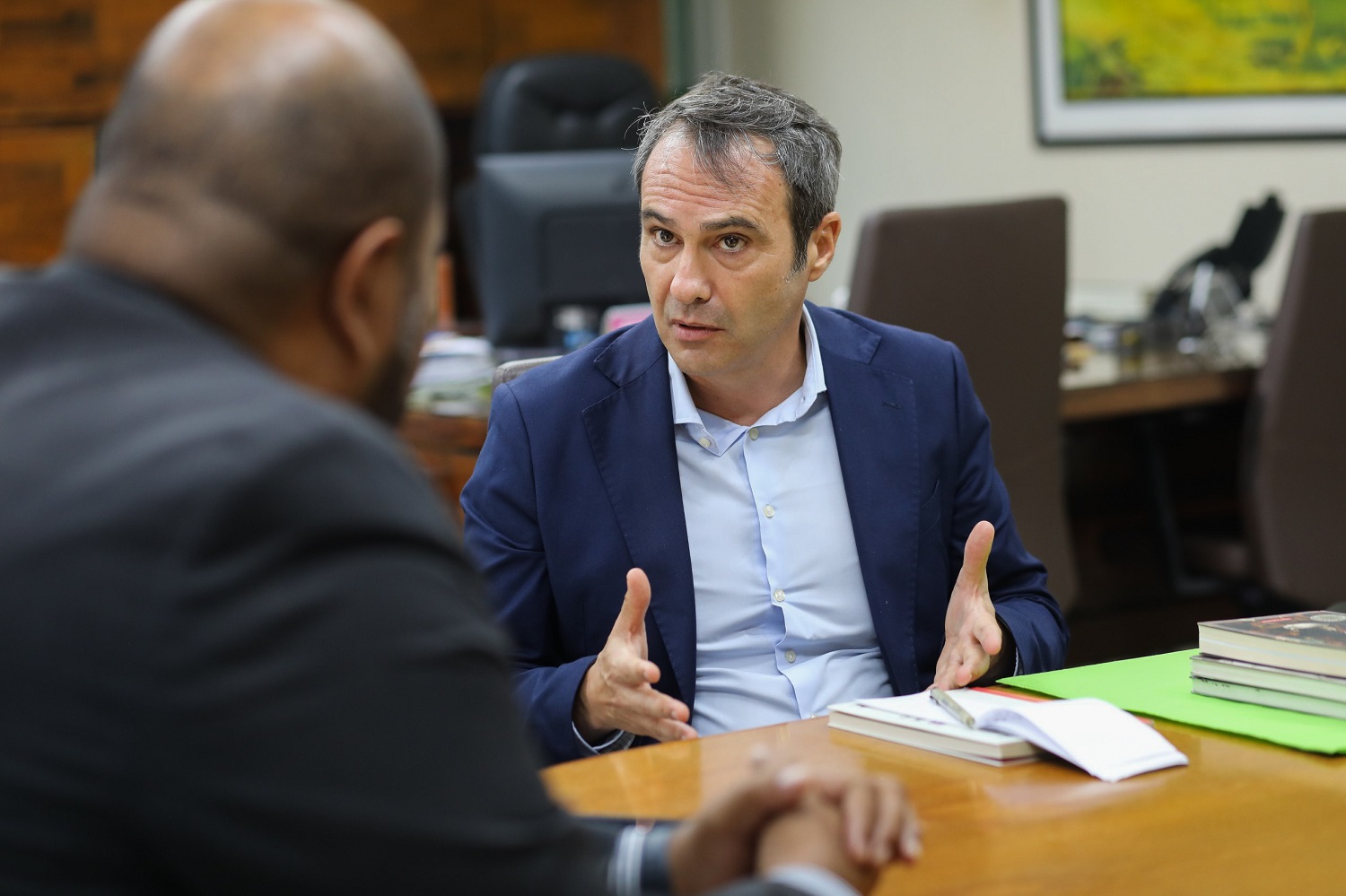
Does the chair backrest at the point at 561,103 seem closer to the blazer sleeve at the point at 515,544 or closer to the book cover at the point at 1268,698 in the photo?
the blazer sleeve at the point at 515,544

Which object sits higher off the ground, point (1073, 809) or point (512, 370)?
point (512, 370)

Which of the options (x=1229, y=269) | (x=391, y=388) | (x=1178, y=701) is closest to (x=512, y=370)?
(x=1178, y=701)

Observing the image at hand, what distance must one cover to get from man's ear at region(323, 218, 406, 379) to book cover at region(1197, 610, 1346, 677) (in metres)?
0.84

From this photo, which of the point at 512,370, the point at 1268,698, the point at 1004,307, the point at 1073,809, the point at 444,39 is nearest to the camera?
the point at 1073,809

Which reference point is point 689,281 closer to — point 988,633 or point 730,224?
point 730,224

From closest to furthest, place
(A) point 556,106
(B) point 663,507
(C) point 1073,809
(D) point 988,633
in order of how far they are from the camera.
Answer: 1. (C) point 1073,809
2. (D) point 988,633
3. (B) point 663,507
4. (A) point 556,106

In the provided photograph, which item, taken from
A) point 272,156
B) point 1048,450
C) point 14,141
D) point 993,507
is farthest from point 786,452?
point 14,141

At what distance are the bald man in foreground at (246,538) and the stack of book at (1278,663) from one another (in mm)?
673

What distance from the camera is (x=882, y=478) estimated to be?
1705 millimetres

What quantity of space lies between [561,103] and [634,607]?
352 centimetres

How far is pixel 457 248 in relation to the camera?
19.5ft

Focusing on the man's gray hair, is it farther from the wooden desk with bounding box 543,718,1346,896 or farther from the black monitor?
the black monitor

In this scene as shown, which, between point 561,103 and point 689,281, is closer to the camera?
point 689,281

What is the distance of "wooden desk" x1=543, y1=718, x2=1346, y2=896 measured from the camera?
1001 mm
